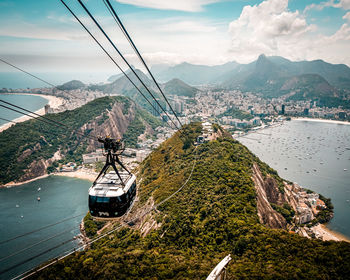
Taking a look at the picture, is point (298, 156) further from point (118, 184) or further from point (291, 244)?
point (118, 184)

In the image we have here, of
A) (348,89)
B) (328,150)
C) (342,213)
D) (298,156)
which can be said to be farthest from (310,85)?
(342,213)

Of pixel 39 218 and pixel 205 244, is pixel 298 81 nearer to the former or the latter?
pixel 39 218

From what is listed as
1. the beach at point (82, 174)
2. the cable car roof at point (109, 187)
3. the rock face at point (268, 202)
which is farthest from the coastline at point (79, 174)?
the cable car roof at point (109, 187)

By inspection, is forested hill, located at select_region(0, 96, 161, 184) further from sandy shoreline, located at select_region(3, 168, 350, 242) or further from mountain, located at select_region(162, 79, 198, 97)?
mountain, located at select_region(162, 79, 198, 97)

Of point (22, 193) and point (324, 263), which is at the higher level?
point (324, 263)

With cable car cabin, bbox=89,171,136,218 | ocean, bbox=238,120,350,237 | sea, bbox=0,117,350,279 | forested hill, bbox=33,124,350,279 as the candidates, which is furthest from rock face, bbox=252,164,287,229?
cable car cabin, bbox=89,171,136,218

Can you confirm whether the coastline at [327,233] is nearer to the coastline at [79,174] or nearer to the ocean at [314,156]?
the ocean at [314,156]

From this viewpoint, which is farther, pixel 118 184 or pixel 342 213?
pixel 342 213
